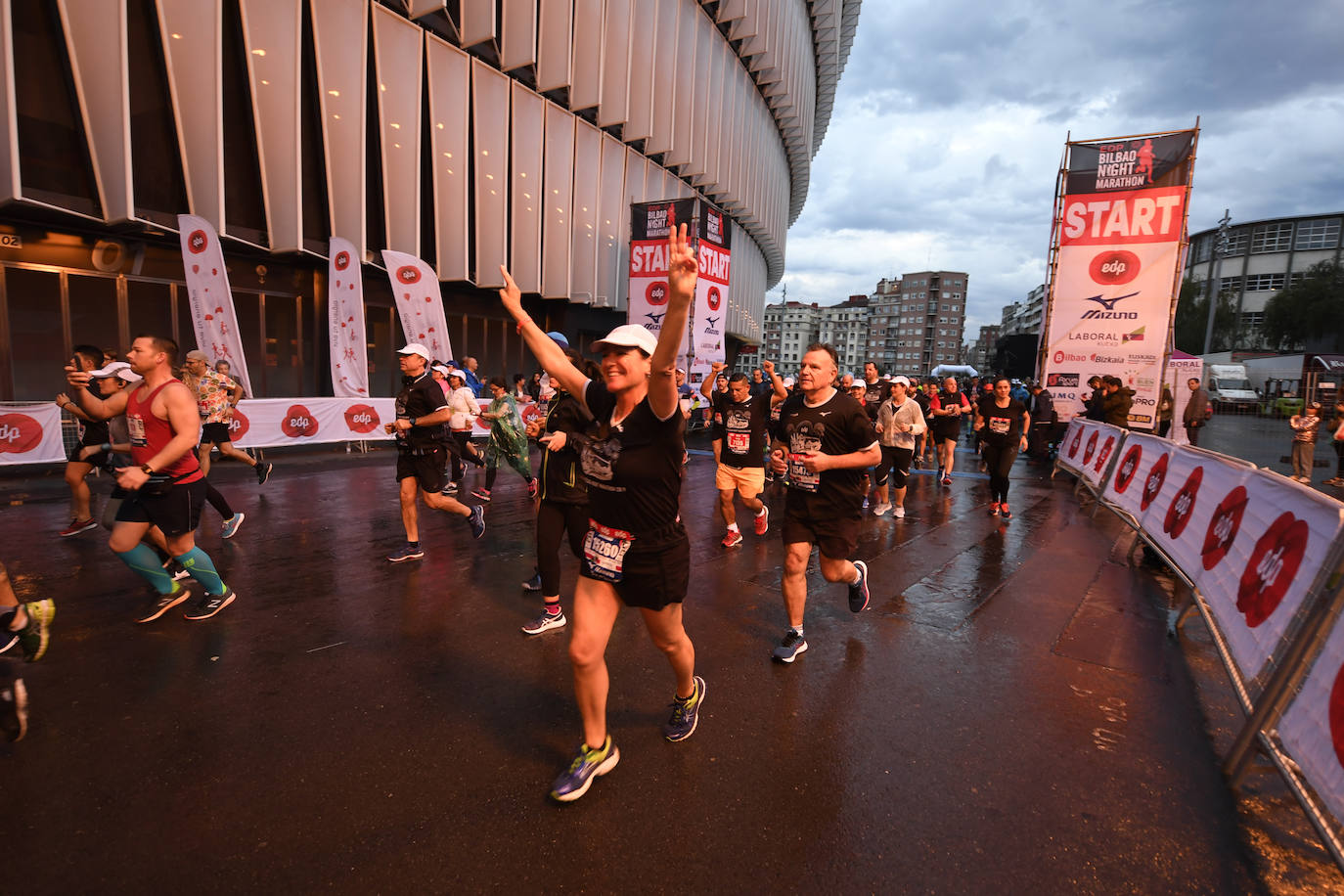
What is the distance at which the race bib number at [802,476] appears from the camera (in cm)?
418

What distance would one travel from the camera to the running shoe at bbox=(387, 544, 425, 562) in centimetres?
587

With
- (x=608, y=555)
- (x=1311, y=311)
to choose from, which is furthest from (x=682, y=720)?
(x=1311, y=311)

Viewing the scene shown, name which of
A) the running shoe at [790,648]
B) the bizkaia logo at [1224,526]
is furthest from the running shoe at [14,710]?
the bizkaia logo at [1224,526]

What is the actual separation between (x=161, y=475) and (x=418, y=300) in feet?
37.4

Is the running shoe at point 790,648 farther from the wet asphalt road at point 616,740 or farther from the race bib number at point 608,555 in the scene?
the race bib number at point 608,555

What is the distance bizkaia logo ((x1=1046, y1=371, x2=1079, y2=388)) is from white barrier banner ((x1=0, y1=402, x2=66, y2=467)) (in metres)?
18.5

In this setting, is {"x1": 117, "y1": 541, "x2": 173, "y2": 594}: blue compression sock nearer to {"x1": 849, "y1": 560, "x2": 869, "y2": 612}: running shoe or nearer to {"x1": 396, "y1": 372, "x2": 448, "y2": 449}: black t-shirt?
{"x1": 396, "y1": 372, "x2": 448, "y2": 449}: black t-shirt

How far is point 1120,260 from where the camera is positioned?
42.2ft

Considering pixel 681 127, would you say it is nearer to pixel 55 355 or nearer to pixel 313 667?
pixel 55 355

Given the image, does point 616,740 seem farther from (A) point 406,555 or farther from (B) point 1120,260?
(B) point 1120,260

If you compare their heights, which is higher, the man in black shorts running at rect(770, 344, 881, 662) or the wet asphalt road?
the man in black shorts running at rect(770, 344, 881, 662)

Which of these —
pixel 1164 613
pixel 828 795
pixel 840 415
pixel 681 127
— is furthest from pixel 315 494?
pixel 681 127

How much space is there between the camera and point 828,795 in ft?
9.02

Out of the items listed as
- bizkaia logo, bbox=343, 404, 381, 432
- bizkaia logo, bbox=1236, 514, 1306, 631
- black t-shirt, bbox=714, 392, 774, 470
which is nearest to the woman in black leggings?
black t-shirt, bbox=714, 392, 774, 470
